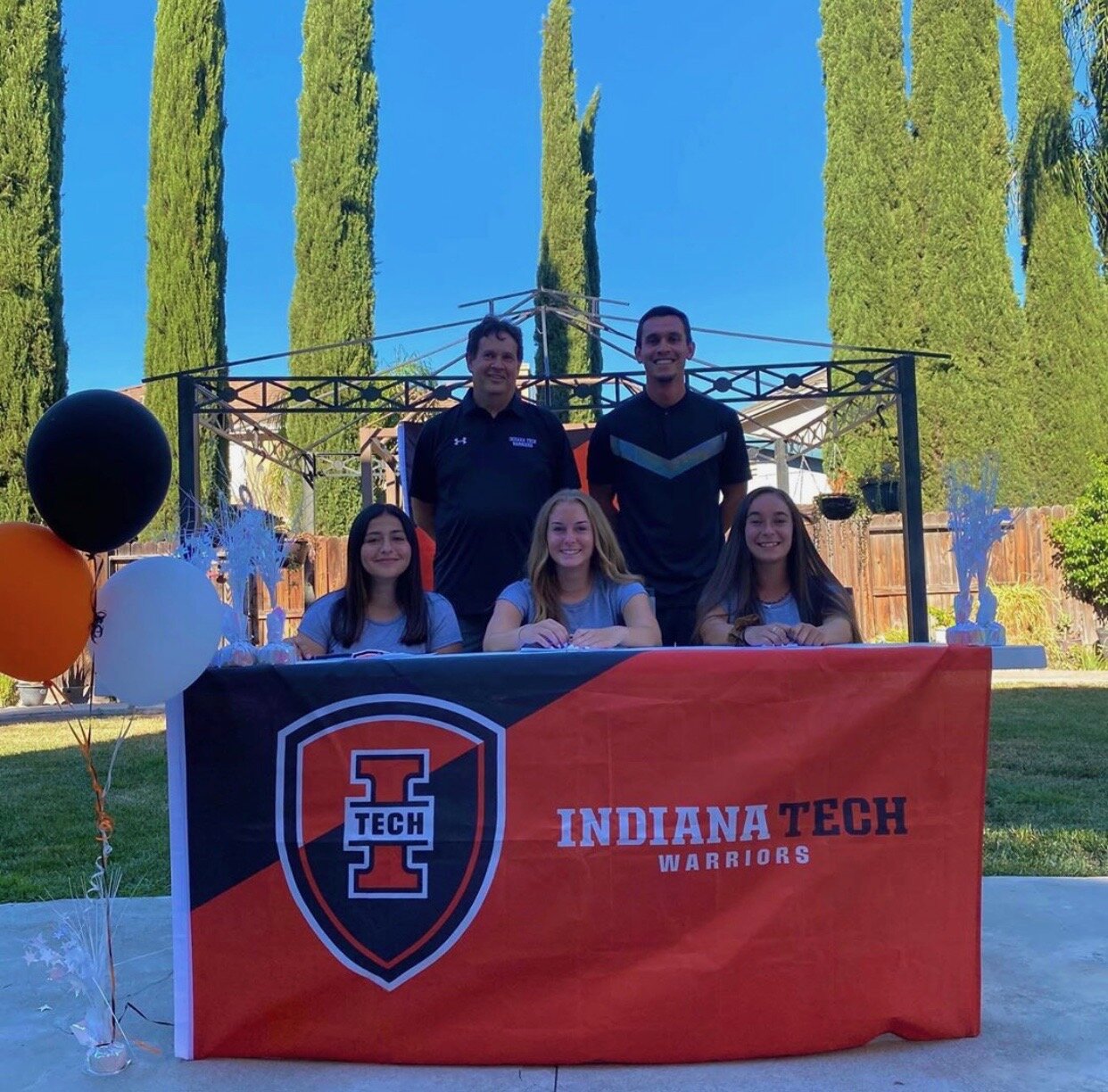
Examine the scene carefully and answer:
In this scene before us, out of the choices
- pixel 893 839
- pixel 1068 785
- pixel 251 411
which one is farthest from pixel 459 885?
pixel 251 411

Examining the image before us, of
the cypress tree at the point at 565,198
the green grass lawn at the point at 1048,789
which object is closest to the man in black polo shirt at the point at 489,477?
the green grass lawn at the point at 1048,789

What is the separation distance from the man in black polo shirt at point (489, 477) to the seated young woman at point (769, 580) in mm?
729

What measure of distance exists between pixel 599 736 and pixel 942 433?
16.9 meters

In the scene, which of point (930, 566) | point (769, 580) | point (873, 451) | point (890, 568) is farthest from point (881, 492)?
point (769, 580)

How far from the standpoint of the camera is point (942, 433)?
57.9 ft

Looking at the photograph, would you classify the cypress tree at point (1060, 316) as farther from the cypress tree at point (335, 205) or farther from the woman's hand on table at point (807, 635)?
the woman's hand on table at point (807, 635)

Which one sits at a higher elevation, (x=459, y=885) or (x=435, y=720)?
(x=435, y=720)

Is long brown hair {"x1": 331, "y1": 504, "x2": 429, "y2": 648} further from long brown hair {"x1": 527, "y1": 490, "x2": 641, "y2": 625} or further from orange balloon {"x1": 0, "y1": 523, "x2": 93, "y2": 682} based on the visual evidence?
orange balloon {"x1": 0, "y1": 523, "x2": 93, "y2": 682}

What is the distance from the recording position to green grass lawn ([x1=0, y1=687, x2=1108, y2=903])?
432cm

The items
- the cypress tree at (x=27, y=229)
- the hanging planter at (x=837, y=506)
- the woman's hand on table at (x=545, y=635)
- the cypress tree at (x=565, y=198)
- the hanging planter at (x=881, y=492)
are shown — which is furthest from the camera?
the cypress tree at (x=565, y=198)

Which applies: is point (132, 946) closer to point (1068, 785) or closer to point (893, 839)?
point (893, 839)

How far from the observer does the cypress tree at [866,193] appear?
1833cm

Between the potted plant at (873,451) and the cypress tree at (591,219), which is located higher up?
the cypress tree at (591,219)

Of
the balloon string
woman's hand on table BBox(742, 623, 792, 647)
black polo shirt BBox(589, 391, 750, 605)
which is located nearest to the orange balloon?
the balloon string
